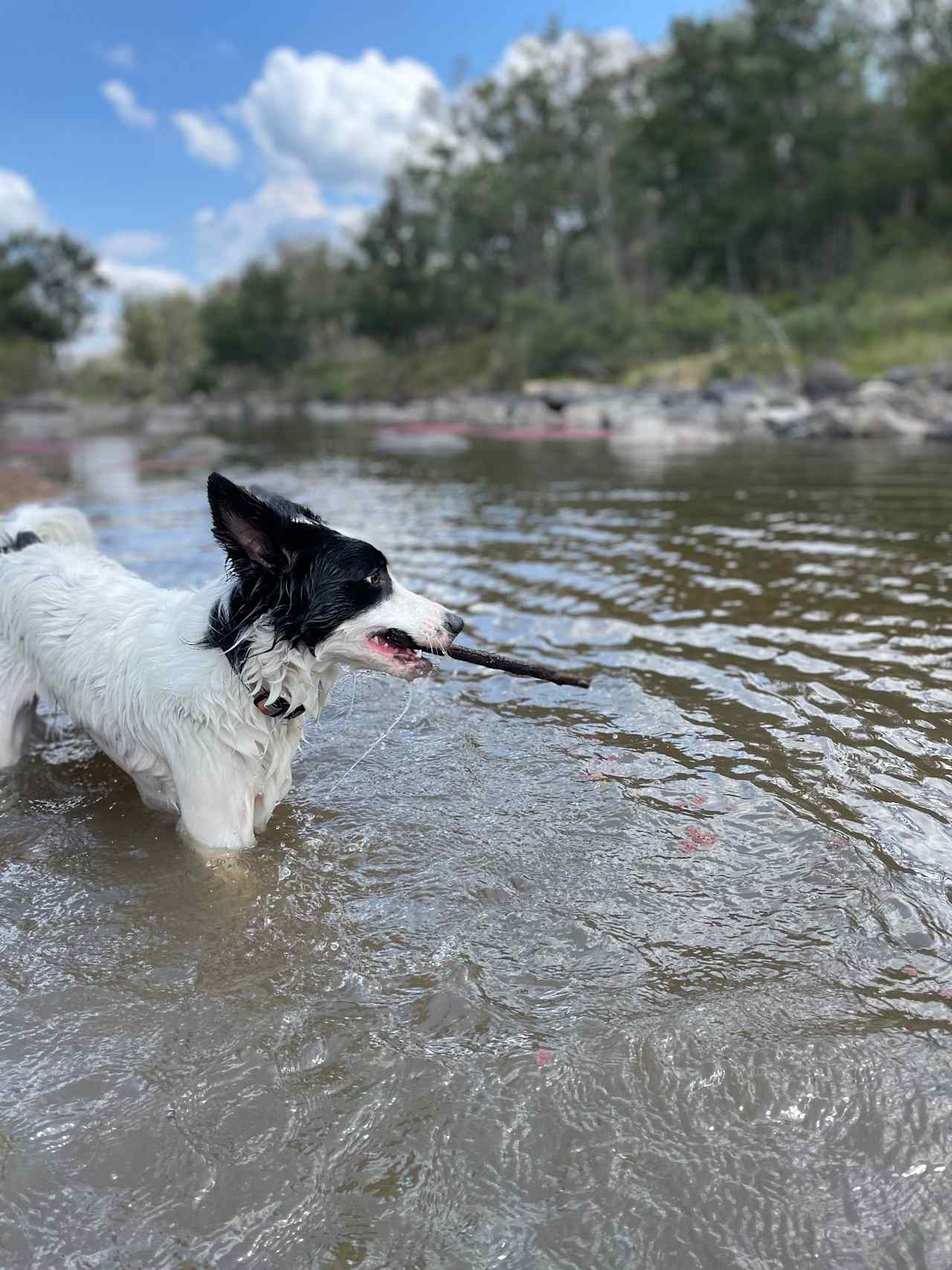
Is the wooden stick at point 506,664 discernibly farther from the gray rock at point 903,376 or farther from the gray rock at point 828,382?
the gray rock at point 828,382

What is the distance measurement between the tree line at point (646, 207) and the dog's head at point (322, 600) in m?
44.8

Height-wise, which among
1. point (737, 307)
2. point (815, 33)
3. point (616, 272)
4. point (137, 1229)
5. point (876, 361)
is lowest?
point (137, 1229)

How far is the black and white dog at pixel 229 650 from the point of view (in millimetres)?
4109

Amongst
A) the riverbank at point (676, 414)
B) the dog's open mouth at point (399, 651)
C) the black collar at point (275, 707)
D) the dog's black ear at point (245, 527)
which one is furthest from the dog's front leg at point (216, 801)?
the riverbank at point (676, 414)

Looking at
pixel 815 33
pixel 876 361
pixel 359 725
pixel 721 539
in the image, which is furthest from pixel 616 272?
pixel 359 725

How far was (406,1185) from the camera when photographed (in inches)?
111

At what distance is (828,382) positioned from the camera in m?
34.8

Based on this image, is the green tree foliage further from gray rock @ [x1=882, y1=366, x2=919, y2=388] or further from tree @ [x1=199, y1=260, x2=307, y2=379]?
gray rock @ [x1=882, y1=366, x2=919, y2=388]

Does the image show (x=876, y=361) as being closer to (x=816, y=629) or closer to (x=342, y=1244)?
(x=816, y=629)

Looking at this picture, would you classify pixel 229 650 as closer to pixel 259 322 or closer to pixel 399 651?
pixel 399 651

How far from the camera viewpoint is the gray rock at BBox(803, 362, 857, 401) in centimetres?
3437

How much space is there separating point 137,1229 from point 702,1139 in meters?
1.81

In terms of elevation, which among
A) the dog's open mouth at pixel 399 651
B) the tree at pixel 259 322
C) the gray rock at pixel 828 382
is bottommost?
the dog's open mouth at pixel 399 651

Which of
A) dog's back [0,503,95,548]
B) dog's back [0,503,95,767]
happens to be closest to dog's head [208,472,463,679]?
dog's back [0,503,95,767]
